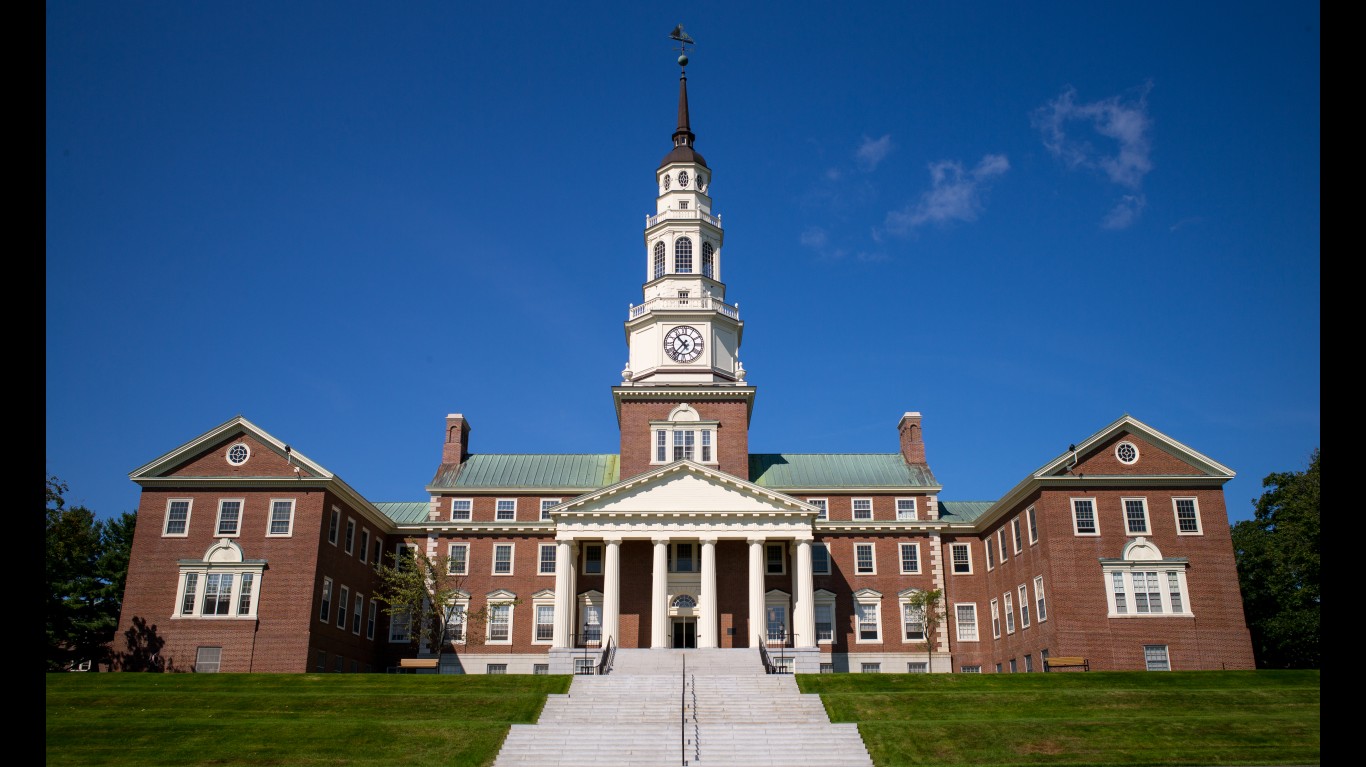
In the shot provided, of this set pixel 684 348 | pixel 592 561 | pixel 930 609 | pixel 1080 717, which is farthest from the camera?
pixel 684 348

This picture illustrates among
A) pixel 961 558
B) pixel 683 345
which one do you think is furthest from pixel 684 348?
pixel 961 558

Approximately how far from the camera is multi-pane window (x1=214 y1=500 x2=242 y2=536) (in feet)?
160

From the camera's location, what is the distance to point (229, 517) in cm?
4884

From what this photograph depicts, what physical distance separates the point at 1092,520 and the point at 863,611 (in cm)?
1300

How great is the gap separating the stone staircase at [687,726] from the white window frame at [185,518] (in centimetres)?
1993

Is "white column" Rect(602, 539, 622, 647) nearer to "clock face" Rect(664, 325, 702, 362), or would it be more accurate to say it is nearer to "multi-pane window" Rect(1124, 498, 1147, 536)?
"clock face" Rect(664, 325, 702, 362)

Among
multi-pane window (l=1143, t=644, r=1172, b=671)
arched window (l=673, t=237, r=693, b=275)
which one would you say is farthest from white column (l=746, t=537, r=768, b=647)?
arched window (l=673, t=237, r=693, b=275)

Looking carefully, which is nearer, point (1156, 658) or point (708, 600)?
point (1156, 658)

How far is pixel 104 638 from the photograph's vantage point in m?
65.8

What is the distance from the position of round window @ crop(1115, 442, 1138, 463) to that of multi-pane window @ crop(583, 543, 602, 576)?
25096 mm

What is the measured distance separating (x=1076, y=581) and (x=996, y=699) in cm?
1245

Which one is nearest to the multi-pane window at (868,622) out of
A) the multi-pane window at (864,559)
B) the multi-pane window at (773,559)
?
the multi-pane window at (864,559)

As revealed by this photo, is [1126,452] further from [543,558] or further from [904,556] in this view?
[543,558]
